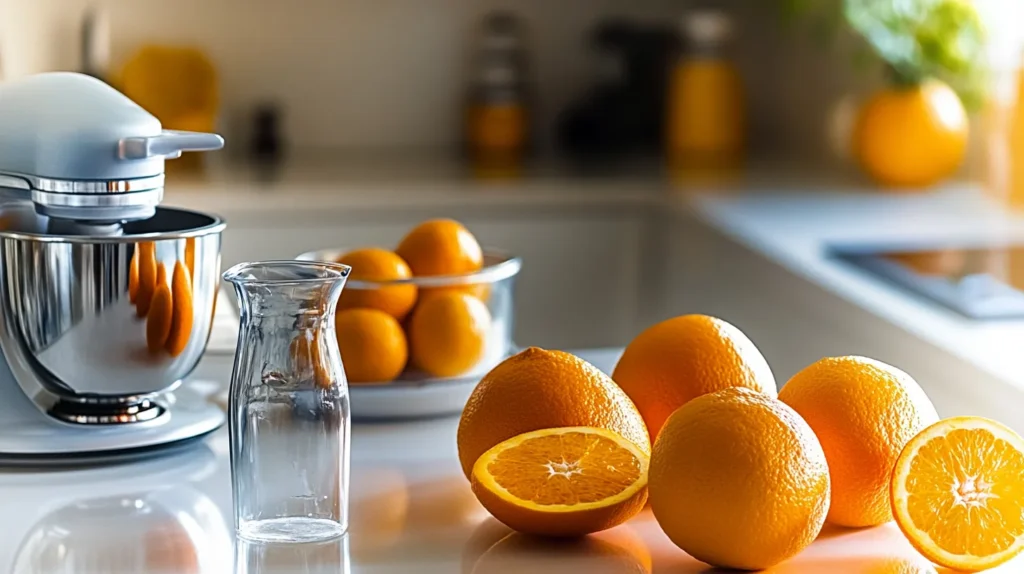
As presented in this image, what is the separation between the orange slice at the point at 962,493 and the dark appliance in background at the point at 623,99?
7.27ft

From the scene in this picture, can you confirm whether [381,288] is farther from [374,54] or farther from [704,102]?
[374,54]

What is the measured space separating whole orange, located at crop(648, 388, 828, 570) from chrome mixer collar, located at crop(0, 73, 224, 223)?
40 cm

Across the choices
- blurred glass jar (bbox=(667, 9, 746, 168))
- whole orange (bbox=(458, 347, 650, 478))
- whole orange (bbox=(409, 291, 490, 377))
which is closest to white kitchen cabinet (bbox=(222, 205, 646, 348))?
blurred glass jar (bbox=(667, 9, 746, 168))

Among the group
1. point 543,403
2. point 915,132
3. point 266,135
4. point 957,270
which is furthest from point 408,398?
point 266,135

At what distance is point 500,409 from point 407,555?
114mm

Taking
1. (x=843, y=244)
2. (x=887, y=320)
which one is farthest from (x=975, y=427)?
(x=843, y=244)

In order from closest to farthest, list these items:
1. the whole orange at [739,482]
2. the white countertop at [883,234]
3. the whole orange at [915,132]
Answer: the whole orange at [739,482], the white countertop at [883,234], the whole orange at [915,132]

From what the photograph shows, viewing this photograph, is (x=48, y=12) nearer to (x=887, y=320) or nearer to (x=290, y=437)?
(x=887, y=320)

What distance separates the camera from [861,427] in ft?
2.67

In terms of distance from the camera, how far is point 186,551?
2.60 ft

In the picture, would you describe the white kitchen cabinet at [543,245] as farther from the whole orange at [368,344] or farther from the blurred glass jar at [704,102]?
the whole orange at [368,344]

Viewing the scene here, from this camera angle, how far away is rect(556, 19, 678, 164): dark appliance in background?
9.80 feet

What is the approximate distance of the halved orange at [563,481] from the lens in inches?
30.7

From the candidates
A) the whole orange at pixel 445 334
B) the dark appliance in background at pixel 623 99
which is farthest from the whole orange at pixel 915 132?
the whole orange at pixel 445 334
